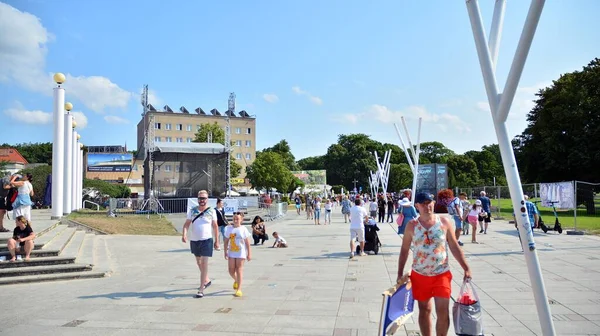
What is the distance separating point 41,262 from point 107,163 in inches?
3743

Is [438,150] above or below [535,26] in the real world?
above

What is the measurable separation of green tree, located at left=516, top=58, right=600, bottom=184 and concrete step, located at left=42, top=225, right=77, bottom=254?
34724 mm

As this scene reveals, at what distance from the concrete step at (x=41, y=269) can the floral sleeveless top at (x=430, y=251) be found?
8.27 meters

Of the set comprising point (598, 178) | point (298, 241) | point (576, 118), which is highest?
point (576, 118)

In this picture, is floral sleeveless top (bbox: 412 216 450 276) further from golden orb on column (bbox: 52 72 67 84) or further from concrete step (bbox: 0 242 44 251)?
golden orb on column (bbox: 52 72 67 84)

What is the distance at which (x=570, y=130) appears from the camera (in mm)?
36094

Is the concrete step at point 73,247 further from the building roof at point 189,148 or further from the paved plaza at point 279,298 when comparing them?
the building roof at point 189,148

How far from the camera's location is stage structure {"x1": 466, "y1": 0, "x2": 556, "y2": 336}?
165 inches

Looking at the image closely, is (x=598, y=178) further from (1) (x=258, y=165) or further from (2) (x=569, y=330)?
(1) (x=258, y=165)

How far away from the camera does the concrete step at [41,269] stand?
9507 millimetres

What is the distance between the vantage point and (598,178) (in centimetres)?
3478

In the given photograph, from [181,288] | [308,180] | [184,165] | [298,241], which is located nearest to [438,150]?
[308,180]

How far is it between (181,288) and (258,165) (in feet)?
194

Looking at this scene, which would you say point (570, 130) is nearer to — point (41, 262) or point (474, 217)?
point (474, 217)
